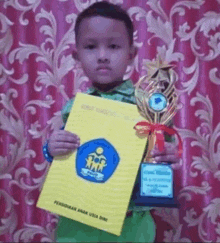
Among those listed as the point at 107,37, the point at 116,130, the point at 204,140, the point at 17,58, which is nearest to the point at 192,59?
the point at 204,140

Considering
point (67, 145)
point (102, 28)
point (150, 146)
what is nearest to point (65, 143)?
point (67, 145)

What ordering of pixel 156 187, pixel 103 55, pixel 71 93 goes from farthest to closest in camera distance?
pixel 71 93 < pixel 103 55 < pixel 156 187

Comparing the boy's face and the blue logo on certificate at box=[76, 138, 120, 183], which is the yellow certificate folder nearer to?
the blue logo on certificate at box=[76, 138, 120, 183]

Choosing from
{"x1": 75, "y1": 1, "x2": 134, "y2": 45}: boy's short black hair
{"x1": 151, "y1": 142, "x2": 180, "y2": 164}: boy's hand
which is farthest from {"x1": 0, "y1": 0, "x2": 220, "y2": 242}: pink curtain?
{"x1": 151, "y1": 142, "x2": 180, "y2": 164}: boy's hand

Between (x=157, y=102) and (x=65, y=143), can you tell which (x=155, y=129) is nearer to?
(x=157, y=102)

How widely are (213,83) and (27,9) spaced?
699 millimetres

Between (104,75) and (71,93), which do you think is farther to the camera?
(71,93)

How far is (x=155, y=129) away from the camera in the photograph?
763 millimetres

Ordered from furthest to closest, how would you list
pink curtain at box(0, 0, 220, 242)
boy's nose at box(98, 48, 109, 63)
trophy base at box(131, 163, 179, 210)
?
pink curtain at box(0, 0, 220, 242)
boy's nose at box(98, 48, 109, 63)
trophy base at box(131, 163, 179, 210)

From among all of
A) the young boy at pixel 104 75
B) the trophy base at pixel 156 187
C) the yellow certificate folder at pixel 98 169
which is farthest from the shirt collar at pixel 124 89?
the trophy base at pixel 156 187

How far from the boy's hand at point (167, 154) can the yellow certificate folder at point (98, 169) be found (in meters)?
0.03

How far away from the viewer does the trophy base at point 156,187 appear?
28.9 inches

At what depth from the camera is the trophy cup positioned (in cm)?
74

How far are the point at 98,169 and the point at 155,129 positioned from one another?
16cm
